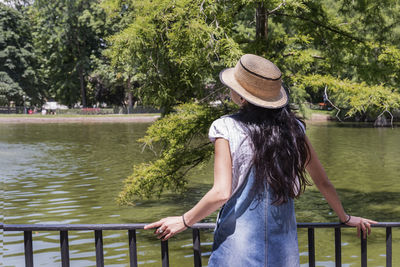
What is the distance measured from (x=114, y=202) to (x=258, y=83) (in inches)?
401

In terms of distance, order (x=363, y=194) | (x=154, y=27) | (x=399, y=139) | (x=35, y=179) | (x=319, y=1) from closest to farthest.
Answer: (x=154, y=27) → (x=319, y=1) → (x=363, y=194) → (x=35, y=179) → (x=399, y=139)

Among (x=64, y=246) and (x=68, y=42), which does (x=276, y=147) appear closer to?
(x=64, y=246)

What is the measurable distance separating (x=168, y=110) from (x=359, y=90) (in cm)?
322

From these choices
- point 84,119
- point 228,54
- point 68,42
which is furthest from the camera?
point 68,42

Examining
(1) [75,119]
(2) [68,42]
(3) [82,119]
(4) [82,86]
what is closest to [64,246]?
(1) [75,119]

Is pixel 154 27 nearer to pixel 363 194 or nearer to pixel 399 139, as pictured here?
pixel 363 194

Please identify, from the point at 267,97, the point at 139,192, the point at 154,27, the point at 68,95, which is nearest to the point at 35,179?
the point at 139,192

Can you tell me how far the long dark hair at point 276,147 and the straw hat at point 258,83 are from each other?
5cm

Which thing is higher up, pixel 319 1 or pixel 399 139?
pixel 319 1

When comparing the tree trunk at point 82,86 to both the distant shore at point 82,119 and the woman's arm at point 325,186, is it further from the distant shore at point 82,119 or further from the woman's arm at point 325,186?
the woman's arm at point 325,186

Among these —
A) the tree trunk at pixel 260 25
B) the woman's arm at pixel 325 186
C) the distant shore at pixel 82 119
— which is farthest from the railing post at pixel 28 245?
the distant shore at pixel 82 119

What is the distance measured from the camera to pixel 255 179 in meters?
2.27

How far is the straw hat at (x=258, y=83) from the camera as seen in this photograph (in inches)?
91.5

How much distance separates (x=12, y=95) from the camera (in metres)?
58.2
